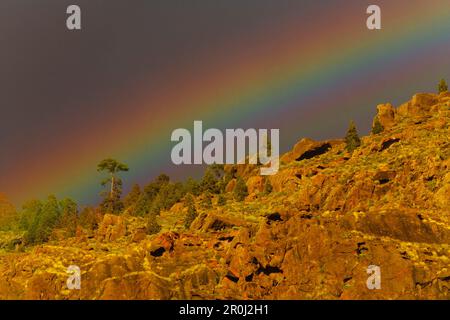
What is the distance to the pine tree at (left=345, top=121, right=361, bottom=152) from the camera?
104 metres

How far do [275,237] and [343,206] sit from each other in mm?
16775

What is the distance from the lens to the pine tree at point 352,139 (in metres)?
104

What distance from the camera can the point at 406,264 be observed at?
185ft

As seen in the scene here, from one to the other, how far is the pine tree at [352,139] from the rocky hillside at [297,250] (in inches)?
712

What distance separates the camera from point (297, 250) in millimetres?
61031

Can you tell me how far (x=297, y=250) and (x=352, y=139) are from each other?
164 ft

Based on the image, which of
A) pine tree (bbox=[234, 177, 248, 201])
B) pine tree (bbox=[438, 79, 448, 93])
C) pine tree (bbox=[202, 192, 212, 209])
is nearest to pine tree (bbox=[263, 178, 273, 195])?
pine tree (bbox=[234, 177, 248, 201])

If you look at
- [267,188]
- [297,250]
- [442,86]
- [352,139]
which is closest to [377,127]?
[352,139]

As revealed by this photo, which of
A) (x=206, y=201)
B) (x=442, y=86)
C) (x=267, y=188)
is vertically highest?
(x=442, y=86)

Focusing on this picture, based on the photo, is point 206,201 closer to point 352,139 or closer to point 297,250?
point 352,139

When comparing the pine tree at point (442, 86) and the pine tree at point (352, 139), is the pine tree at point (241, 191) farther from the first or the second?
the pine tree at point (442, 86)

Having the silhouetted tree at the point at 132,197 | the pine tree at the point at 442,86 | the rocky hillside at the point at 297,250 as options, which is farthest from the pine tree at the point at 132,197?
the pine tree at the point at 442,86
